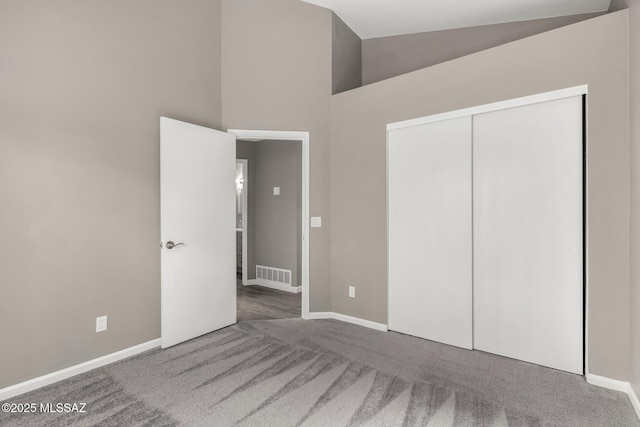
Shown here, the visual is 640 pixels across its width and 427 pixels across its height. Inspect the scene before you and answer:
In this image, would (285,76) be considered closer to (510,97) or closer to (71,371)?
(510,97)

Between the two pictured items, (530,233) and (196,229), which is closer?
(530,233)

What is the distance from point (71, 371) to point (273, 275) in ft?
9.99

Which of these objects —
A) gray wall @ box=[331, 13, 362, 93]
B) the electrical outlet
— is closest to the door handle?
the electrical outlet

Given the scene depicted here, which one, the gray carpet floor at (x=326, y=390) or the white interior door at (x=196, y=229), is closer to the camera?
the gray carpet floor at (x=326, y=390)

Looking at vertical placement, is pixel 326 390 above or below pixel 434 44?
below

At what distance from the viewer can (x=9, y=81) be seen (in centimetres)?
218

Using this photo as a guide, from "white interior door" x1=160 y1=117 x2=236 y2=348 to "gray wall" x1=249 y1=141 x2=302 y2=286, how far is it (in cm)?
153

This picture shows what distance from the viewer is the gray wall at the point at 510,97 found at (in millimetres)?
2273

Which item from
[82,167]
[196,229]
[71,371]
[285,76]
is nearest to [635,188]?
[285,76]

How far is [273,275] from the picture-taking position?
209 inches

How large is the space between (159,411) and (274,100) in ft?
9.54

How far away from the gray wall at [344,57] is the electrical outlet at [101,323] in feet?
10.0

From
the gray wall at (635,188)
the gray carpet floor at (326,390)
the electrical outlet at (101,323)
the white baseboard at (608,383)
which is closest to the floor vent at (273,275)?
the gray carpet floor at (326,390)

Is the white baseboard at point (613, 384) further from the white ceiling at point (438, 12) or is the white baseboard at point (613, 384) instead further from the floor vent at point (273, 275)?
the floor vent at point (273, 275)
